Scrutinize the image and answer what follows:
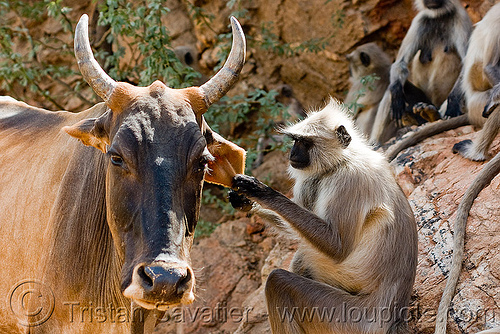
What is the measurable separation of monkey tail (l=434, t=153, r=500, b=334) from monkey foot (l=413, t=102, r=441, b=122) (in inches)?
73.5

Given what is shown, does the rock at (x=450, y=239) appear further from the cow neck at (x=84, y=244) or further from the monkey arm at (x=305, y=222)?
the cow neck at (x=84, y=244)

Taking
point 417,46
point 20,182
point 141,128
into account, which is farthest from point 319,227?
point 417,46

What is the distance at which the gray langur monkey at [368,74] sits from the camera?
8.12m

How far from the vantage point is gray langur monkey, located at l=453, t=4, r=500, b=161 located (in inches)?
210

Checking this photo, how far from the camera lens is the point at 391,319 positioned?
371 cm

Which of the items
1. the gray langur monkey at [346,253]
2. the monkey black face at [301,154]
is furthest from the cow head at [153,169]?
the monkey black face at [301,154]

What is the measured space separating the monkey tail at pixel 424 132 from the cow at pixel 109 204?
2975 millimetres

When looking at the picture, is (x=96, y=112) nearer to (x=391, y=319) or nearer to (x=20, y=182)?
(x=20, y=182)

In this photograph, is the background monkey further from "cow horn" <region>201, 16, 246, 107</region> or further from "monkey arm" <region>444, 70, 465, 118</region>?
"cow horn" <region>201, 16, 246, 107</region>

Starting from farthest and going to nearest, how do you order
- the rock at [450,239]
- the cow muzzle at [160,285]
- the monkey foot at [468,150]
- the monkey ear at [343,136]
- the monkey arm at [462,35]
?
the monkey arm at [462,35]
the monkey foot at [468,150]
the monkey ear at [343,136]
the rock at [450,239]
the cow muzzle at [160,285]

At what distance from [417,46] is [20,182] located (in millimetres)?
5656

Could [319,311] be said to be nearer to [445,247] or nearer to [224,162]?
[224,162]

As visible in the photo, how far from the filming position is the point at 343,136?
4250mm

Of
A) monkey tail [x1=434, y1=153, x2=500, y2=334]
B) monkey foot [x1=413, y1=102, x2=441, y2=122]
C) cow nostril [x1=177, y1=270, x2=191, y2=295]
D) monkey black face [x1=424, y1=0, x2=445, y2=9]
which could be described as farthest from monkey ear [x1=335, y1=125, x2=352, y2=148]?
monkey black face [x1=424, y1=0, x2=445, y2=9]
